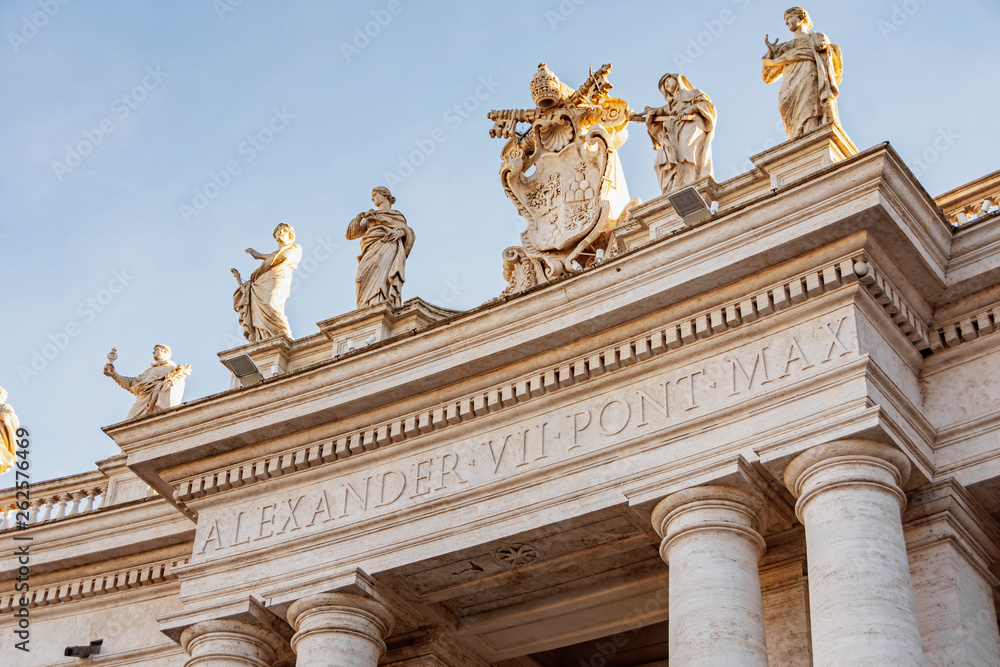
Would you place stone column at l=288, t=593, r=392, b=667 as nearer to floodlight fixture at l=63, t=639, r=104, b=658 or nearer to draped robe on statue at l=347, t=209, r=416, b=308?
floodlight fixture at l=63, t=639, r=104, b=658

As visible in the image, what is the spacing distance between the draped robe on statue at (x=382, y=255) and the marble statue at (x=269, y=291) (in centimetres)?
119

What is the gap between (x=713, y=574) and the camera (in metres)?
13.8

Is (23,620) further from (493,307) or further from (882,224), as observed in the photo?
(882,224)

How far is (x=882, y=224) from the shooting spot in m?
14.4

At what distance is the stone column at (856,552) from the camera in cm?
1238

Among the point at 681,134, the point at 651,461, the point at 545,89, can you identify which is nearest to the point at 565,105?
the point at 545,89

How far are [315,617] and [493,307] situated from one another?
158 inches

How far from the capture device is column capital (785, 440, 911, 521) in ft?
44.5

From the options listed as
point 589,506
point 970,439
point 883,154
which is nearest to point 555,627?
point 589,506

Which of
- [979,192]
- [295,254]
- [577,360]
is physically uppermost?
[295,254]

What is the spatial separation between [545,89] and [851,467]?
7.84 metres

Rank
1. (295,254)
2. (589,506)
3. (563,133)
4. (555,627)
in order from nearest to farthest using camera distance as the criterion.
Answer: (589,506) → (555,627) → (563,133) → (295,254)

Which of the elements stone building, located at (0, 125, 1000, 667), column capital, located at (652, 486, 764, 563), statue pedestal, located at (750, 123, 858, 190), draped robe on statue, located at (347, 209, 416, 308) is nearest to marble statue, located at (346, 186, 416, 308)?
draped robe on statue, located at (347, 209, 416, 308)

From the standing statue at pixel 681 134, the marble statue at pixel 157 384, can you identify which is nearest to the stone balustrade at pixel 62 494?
the marble statue at pixel 157 384
